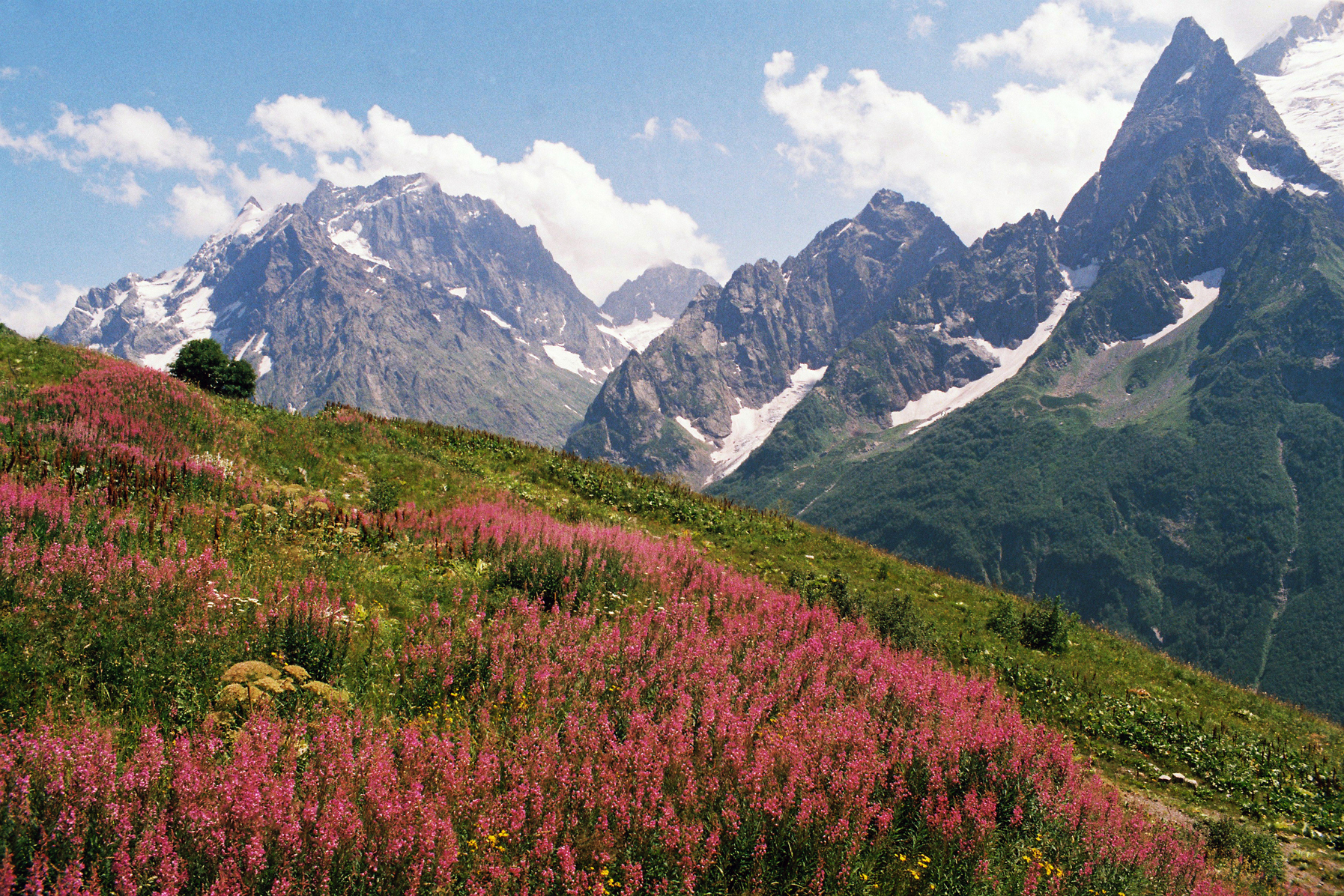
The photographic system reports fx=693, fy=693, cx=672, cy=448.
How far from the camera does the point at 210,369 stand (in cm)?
2953

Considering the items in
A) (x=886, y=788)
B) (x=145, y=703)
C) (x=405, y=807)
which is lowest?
(x=145, y=703)

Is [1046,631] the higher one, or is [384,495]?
[1046,631]

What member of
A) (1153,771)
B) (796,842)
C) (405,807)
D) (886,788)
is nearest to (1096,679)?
(1153,771)

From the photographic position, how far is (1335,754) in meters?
14.1

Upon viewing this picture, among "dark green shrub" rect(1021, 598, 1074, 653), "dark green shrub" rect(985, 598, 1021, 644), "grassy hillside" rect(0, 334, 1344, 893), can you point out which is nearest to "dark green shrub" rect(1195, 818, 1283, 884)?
"grassy hillside" rect(0, 334, 1344, 893)

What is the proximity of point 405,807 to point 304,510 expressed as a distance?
10.5 m

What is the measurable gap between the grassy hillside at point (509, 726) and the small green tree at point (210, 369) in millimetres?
14747

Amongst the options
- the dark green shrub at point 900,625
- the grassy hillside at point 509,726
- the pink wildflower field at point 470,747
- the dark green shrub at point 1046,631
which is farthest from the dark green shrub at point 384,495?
the dark green shrub at point 1046,631

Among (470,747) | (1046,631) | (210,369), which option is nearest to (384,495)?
(470,747)

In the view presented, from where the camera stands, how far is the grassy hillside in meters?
4.68

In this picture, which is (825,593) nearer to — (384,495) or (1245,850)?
(1245,850)

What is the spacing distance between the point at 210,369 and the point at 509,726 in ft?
97.4

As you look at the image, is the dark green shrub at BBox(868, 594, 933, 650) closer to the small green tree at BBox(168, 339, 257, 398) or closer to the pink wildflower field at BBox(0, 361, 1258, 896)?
the pink wildflower field at BBox(0, 361, 1258, 896)

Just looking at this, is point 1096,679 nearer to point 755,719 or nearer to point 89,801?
point 755,719
